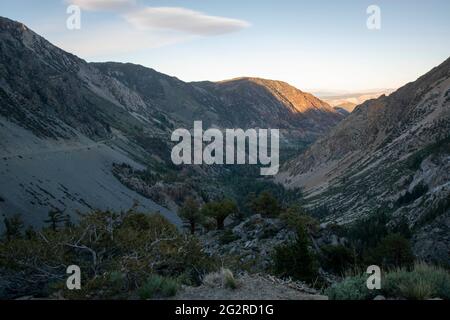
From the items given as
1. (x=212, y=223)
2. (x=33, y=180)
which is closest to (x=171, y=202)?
(x=33, y=180)

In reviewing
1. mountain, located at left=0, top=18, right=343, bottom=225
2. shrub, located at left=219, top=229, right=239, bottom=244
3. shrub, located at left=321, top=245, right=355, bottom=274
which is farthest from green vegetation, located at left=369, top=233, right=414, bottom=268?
mountain, located at left=0, top=18, right=343, bottom=225

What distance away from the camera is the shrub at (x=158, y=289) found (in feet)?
36.0

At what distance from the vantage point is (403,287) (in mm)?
9859

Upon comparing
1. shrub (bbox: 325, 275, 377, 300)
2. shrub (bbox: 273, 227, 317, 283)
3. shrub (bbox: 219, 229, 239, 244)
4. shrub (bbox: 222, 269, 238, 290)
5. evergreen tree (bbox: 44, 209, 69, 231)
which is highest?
shrub (bbox: 325, 275, 377, 300)

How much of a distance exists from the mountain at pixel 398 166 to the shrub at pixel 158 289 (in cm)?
4067

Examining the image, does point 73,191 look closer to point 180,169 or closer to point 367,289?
point 367,289

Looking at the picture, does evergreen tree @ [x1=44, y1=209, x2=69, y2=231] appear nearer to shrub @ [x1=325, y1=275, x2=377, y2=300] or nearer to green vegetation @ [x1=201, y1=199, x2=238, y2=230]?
green vegetation @ [x1=201, y1=199, x2=238, y2=230]

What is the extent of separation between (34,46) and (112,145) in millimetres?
92111

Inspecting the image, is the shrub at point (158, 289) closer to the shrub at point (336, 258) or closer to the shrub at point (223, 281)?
the shrub at point (223, 281)

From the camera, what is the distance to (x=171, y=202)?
105500mm

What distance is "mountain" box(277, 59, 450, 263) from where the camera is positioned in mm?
59688

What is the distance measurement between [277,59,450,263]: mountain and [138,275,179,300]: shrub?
1601 inches

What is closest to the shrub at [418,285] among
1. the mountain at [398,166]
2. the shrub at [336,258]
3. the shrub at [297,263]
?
the shrub at [297,263]
